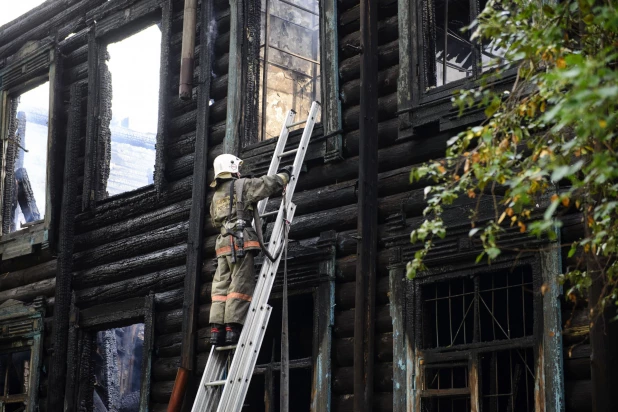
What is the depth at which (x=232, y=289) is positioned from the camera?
747 centimetres

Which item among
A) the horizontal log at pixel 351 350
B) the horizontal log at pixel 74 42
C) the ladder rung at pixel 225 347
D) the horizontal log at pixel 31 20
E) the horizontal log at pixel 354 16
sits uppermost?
the horizontal log at pixel 31 20

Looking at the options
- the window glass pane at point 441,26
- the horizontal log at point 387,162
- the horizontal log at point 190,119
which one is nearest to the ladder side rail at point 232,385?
the horizontal log at point 387,162

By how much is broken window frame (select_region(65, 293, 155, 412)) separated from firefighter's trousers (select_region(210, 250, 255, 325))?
2.78 m

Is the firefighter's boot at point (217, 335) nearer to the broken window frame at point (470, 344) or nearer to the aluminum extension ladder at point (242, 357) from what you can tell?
the aluminum extension ladder at point (242, 357)

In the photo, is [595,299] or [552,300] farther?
[552,300]

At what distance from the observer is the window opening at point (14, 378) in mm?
12070

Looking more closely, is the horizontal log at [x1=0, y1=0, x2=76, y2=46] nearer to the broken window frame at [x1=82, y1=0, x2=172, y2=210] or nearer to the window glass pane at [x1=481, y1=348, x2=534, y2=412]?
the broken window frame at [x1=82, y1=0, x2=172, y2=210]

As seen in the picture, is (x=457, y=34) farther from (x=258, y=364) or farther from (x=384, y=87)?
(x=258, y=364)

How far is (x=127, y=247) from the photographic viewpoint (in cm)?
1091

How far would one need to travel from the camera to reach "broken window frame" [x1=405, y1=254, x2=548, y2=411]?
22.1 ft

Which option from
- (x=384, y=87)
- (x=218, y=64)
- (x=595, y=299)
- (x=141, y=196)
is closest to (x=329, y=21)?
(x=384, y=87)

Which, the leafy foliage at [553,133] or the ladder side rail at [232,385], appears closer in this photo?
the leafy foliage at [553,133]

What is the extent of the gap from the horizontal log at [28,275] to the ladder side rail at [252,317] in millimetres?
5343

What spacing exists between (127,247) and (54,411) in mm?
2122
